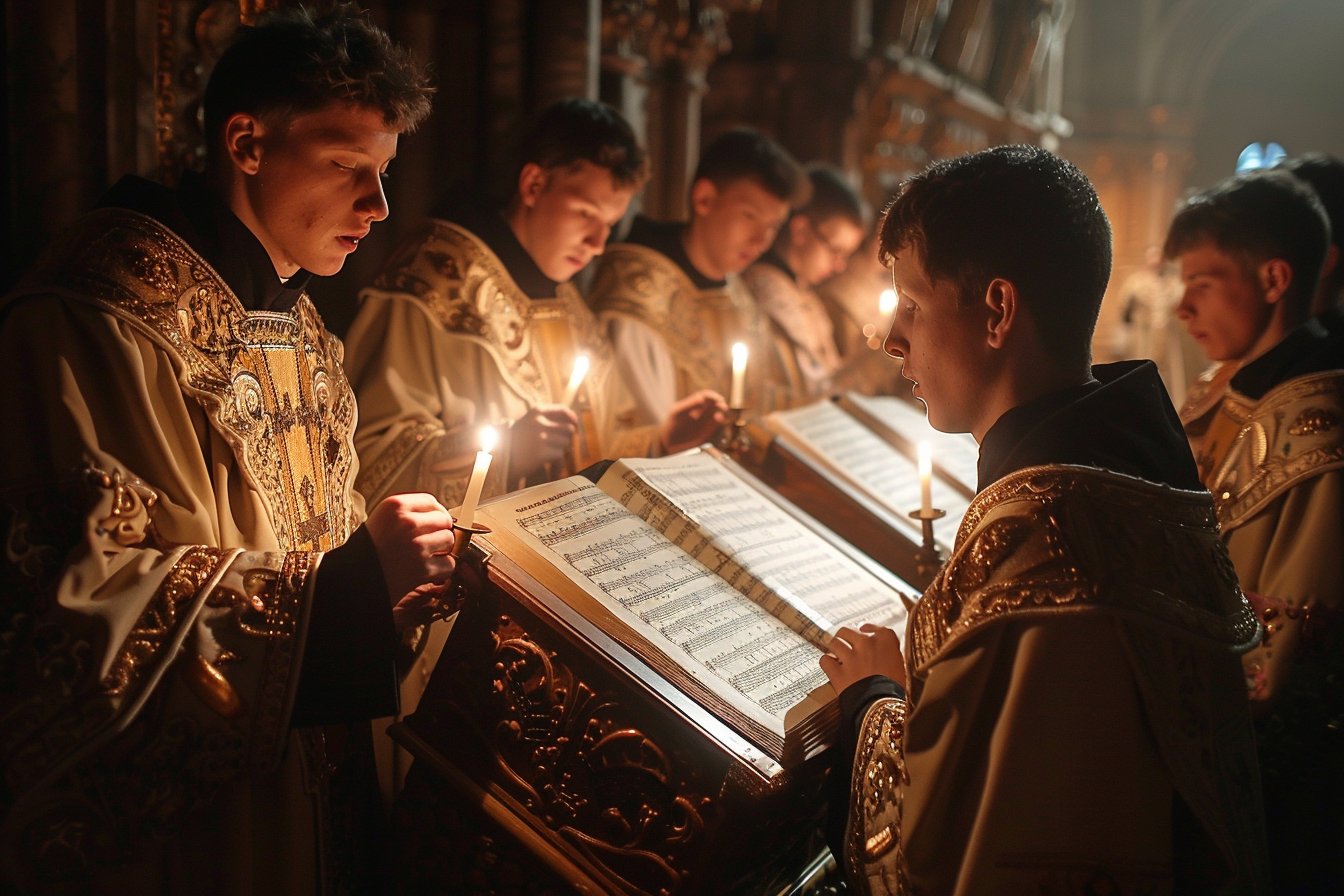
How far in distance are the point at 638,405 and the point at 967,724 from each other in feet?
8.03

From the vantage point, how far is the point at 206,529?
1.70 meters

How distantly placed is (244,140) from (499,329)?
128 cm

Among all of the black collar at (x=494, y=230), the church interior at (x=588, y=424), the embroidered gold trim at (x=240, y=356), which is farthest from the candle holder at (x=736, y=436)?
the embroidered gold trim at (x=240, y=356)

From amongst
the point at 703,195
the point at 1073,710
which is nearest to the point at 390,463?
the point at 1073,710

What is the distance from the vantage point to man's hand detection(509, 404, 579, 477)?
261cm

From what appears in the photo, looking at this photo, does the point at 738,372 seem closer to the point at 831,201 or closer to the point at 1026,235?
the point at 1026,235

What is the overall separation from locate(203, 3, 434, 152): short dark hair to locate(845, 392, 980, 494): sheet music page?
7.00ft

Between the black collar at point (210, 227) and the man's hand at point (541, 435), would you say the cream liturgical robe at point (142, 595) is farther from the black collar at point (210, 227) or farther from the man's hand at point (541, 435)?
the man's hand at point (541, 435)

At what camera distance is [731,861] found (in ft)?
5.56

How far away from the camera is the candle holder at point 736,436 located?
9.50 ft

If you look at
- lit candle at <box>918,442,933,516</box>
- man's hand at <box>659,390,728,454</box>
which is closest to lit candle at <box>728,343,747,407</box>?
man's hand at <box>659,390,728,454</box>

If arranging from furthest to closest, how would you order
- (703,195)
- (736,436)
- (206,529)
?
(703,195)
(736,436)
(206,529)

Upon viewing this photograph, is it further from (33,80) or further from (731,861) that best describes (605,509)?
(33,80)

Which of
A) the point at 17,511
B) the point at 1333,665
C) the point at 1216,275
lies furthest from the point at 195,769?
the point at 1216,275
